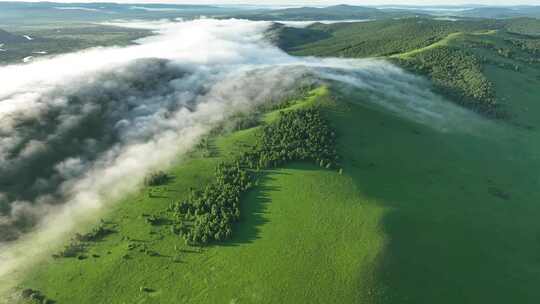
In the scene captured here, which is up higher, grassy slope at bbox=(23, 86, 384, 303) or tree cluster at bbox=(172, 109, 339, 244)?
tree cluster at bbox=(172, 109, 339, 244)

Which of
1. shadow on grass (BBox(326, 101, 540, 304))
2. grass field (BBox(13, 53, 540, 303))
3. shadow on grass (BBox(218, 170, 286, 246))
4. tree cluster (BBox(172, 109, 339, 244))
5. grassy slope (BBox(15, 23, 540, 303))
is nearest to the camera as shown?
grassy slope (BBox(15, 23, 540, 303))

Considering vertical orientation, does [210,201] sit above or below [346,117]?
below

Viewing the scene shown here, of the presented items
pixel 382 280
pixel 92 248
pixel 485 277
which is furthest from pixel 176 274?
pixel 485 277

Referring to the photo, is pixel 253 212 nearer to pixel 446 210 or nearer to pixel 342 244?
pixel 342 244

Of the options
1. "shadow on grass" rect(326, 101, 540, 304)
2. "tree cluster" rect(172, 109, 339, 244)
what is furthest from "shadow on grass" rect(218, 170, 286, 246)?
"shadow on grass" rect(326, 101, 540, 304)

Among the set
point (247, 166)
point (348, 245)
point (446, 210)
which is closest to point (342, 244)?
point (348, 245)

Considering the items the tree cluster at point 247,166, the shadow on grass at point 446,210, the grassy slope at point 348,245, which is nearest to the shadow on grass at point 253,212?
the grassy slope at point 348,245

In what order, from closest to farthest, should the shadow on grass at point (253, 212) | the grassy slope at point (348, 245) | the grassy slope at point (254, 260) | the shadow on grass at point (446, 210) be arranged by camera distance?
the grassy slope at point (254, 260) → the grassy slope at point (348, 245) → the shadow on grass at point (446, 210) → the shadow on grass at point (253, 212)

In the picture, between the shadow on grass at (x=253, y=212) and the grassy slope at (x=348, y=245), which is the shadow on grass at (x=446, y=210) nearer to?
the grassy slope at (x=348, y=245)

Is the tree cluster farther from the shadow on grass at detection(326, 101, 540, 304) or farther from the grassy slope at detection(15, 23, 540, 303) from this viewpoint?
the shadow on grass at detection(326, 101, 540, 304)

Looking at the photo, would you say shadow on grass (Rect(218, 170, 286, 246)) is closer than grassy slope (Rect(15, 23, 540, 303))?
No

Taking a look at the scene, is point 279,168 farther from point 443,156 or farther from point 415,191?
point 443,156
